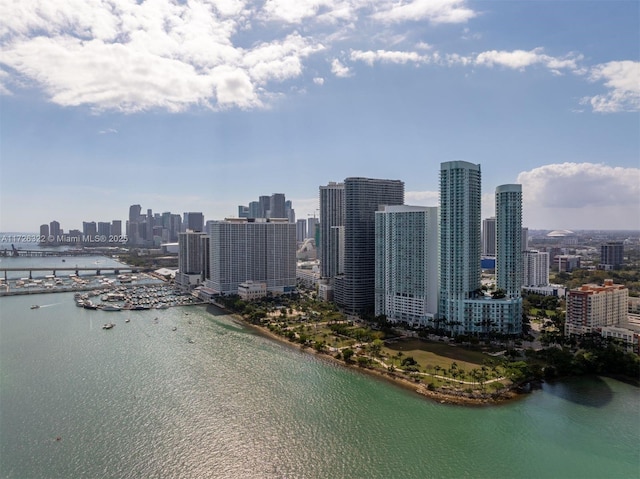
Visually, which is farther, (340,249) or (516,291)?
(340,249)

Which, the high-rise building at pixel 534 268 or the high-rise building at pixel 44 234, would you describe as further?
the high-rise building at pixel 44 234

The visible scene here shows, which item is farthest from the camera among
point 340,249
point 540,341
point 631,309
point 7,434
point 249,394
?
point 340,249

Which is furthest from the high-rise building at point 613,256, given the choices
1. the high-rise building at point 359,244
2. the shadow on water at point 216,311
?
the shadow on water at point 216,311

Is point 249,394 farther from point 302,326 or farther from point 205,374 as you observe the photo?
point 302,326

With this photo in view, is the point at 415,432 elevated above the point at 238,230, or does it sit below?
below

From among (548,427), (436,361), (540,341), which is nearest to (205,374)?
(436,361)

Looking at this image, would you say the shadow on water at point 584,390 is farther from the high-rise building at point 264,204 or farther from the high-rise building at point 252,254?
the high-rise building at point 264,204

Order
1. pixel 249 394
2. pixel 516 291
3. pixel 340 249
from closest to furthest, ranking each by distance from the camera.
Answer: pixel 249 394, pixel 516 291, pixel 340 249
